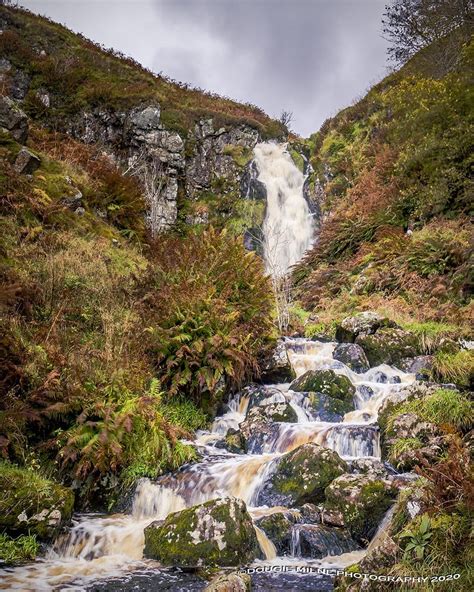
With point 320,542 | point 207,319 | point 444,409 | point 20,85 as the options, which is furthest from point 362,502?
point 20,85

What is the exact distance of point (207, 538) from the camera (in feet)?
13.3

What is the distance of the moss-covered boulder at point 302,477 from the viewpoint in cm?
495

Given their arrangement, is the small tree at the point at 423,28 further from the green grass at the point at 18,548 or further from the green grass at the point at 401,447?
the green grass at the point at 18,548

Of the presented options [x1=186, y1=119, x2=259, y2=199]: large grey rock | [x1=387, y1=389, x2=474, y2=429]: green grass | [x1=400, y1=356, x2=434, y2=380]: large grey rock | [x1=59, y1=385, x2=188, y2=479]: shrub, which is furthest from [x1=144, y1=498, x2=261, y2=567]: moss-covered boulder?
[x1=186, y1=119, x2=259, y2=199]: large grey rock

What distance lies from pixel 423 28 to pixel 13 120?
50.9 feet

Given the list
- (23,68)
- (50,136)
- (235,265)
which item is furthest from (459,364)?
(23,68)

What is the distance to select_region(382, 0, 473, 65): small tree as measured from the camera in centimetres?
1639

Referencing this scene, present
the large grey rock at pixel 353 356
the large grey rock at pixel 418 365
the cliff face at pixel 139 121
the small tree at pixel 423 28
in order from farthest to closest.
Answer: the cliff face at pixel 139 121, the small tree at pixel 423 28, the large grey rock at pixel 353 356, the large grey rock at pixel 418 365

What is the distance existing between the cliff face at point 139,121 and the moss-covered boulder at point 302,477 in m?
16.5

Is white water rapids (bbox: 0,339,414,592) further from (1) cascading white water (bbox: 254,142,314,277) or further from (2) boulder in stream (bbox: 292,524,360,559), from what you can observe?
(1) cascading white water (bbox: 254,142,314,277)

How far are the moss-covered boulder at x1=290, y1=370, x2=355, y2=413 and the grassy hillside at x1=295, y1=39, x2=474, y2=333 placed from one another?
3548 mm

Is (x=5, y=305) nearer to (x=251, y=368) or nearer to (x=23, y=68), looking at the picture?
(x=251, y=368)

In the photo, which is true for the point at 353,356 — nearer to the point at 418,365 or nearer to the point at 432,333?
the point at 418,365

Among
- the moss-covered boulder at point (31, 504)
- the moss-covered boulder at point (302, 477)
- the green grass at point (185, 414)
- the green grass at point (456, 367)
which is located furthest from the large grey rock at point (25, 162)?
the green grass at point (456, 367)
